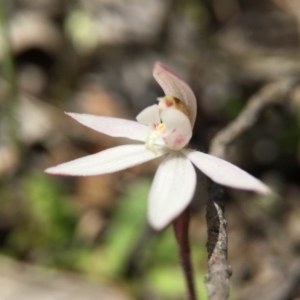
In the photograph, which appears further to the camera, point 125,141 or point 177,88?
point 125,141

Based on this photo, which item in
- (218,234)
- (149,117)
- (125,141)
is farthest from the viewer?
(125,141)

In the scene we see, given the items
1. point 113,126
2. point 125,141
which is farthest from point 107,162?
point 125,141

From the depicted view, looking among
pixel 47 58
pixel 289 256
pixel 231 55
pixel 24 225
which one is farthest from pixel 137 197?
pixel 47 58

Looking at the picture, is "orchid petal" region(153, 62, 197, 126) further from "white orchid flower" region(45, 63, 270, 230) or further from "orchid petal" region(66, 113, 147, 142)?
"orchid petal" region(66, 113, 147, 142)

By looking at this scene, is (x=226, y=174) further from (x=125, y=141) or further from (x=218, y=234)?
(x=125, y=141)

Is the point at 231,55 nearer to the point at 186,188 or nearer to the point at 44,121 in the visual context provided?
the point at 44,121

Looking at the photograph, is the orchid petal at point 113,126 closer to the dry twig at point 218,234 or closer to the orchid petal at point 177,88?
the orchid petal at point 177,88
